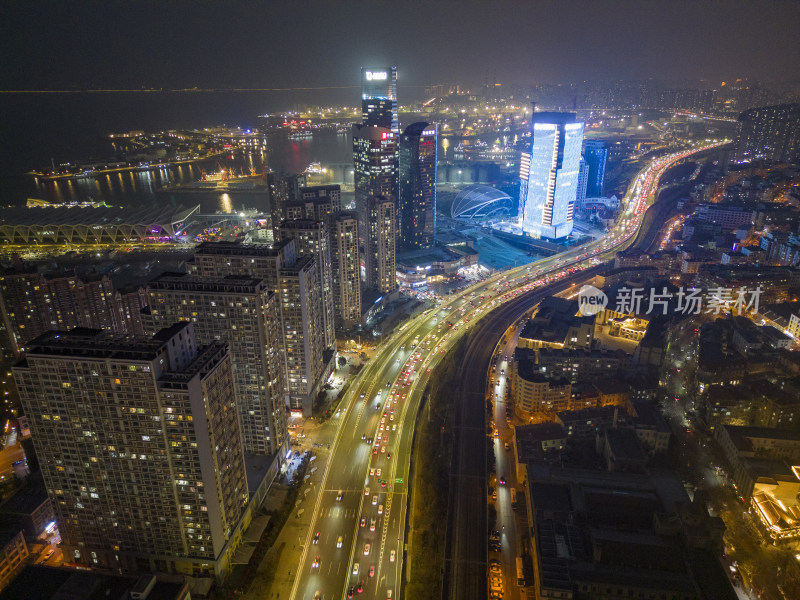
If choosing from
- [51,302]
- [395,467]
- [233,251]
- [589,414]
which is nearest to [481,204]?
[589,414]

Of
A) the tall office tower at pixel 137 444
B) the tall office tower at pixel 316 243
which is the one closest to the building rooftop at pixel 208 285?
the tall office tower at pixel 137 444

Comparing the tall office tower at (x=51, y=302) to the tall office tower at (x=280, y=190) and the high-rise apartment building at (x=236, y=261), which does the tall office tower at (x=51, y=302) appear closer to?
the high-rise apartment building at (x=236, y=261)

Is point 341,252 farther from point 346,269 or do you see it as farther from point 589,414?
point 589,414

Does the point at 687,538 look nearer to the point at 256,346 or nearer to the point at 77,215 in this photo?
the point at 256,346

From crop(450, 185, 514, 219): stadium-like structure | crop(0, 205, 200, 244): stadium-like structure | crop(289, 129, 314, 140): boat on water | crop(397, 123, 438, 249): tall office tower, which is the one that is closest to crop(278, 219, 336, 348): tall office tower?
crop(397, 123, 438, 249): tall office tower

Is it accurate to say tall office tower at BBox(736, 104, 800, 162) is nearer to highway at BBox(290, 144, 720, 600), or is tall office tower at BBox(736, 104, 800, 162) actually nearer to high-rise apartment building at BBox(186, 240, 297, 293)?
highway at BBox(290, 144, 720, 600)

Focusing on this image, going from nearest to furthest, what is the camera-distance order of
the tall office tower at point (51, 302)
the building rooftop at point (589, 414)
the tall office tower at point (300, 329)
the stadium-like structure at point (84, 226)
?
the building rooftop at point (589, 414)
the tall office tower at point (300, 329)
the tall office tower at point (51, 302)
the stadium-like structure at point (84, 226)
